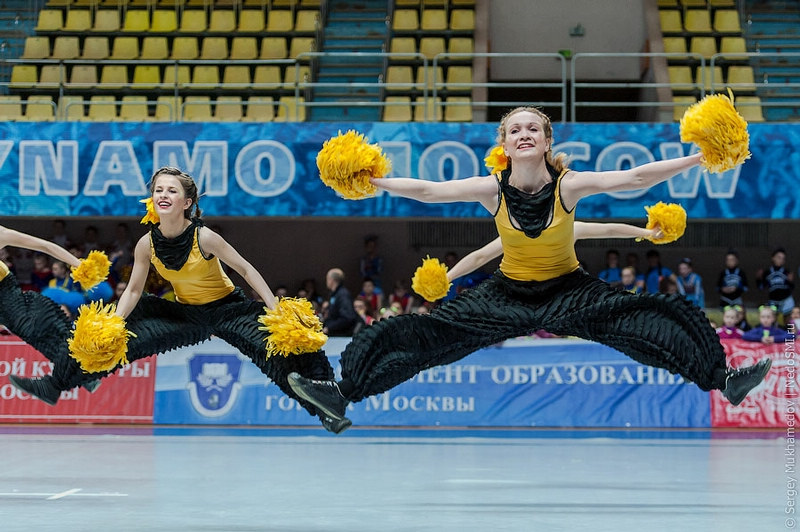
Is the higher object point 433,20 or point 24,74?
point 433,20

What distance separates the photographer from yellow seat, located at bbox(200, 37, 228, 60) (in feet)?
61.6

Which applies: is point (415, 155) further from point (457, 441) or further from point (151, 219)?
point (151, 219)

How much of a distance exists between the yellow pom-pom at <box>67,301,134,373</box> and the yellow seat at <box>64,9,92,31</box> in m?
13.8

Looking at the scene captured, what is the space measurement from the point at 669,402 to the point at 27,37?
13.0 meters

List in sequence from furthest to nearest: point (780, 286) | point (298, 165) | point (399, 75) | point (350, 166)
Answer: point (399, 75) → point (298, 165) → point (780, 286) → point (350, 166)

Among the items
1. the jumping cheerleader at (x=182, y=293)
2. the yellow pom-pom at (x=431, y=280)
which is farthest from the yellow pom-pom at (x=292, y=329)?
the yellow pom-pom at (x=431, y=280)

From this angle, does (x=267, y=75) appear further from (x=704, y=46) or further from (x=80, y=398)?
(x=704, y=46)

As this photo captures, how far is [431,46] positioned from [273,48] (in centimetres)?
270

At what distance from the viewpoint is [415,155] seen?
15.1 meters

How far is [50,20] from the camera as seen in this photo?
19.5m

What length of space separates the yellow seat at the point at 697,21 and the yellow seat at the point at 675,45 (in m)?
0.30

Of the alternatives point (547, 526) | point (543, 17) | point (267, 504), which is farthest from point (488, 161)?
point (543, 17)

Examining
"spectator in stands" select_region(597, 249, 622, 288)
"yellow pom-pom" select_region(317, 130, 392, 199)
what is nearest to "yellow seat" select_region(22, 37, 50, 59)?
"spectator in stands" select_region(597, 249, 622, 288)

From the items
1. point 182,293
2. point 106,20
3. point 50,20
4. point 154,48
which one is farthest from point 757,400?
point 50,20
